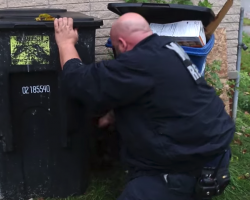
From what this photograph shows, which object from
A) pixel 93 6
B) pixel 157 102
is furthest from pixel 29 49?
pixel 93 6

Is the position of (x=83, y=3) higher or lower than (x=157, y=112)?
higher

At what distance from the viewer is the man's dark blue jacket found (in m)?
2.19

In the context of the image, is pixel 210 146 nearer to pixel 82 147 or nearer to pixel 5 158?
pixel 82 147

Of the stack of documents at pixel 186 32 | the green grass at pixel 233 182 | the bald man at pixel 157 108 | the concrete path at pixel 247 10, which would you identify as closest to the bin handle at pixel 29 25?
the bald man at pixel 157 108

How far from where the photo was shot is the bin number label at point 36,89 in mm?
2949

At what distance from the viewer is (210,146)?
231 centimetres

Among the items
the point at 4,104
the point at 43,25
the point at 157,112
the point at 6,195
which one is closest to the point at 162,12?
the point at 43,25

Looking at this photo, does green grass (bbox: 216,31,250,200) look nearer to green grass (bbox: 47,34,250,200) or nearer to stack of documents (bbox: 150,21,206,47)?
green grass (bbox: 47,34,250,200)

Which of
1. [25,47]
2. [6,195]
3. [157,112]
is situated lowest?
[6,195]

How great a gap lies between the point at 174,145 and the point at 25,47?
4.16ft

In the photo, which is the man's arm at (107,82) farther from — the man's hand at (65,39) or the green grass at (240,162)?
the green grass at (240,162)

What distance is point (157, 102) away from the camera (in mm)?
2238

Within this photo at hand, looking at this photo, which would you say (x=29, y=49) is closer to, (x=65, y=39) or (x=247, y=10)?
(x=65, y=39)

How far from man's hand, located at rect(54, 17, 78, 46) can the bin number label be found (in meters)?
0.54
